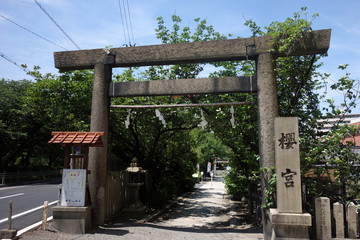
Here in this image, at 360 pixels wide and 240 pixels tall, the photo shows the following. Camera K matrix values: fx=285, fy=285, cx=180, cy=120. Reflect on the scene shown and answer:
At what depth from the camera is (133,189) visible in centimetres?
1280

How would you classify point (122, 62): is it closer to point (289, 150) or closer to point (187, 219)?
point (289, 150)

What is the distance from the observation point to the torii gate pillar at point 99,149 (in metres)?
8.85

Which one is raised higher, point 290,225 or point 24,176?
point 290,225

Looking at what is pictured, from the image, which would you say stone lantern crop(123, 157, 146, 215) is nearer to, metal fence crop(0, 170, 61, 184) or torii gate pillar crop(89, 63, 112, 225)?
torii gate pillar crop(89, 63, 112, 225)

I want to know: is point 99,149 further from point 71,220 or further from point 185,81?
point 185,81

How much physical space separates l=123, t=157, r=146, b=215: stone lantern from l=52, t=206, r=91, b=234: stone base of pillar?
4108 mm

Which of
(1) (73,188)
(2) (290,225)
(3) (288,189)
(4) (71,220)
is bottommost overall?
(4) (71,220)

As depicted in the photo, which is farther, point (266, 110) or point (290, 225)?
point (266, 110)

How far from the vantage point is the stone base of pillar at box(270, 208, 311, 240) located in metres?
6.37

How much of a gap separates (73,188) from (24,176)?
2662 cm

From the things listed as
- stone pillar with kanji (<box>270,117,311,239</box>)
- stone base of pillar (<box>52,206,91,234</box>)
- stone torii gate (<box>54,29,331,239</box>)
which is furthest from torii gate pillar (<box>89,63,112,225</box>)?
stone pillar with kanji (<box>270,117,311,239</box>)

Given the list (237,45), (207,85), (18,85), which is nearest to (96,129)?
(207,85)

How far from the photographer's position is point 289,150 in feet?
22.1

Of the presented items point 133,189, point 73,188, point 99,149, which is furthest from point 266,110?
point 133,189
